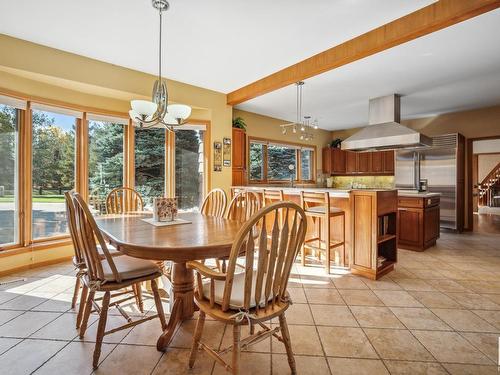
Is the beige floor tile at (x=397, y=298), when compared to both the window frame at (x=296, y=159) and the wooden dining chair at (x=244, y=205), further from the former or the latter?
the window frame at (x=296, y=159)

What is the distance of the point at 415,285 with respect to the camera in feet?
9.23

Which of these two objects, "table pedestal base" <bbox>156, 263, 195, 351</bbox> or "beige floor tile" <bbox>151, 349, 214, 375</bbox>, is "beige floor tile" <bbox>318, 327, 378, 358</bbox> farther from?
"table pedestal base" <bbox>156, 263, 195, 351</bbox>

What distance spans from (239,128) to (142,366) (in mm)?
4098

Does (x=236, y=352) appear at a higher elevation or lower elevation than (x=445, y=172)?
lower

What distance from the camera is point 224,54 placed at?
3219mm

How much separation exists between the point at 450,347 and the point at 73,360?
239 cm

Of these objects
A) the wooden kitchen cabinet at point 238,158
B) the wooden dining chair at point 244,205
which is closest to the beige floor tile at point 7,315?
the wooden dining chair at point 244,205

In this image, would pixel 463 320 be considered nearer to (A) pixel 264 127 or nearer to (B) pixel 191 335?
(B) pixel 191 335

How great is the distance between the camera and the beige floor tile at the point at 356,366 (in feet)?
5.04

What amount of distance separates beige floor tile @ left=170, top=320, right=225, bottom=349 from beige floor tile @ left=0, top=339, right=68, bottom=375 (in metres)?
0.74

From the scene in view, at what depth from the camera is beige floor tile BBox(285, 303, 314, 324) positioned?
2.09 metres

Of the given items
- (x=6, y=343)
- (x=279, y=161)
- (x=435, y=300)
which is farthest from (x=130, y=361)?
(x=279, y=161)

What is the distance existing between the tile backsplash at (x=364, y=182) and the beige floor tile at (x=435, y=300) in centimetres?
461

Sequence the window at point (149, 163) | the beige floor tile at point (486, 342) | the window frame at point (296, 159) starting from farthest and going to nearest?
the window frame at point (296, 159) < the window at point (149, 163) < the beige floor tile at point (486, 342)
